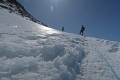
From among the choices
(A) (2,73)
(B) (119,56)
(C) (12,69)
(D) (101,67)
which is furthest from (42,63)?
(B) (119,56)

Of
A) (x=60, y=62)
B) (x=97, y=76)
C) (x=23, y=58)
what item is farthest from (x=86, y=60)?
(x=23, y=58)

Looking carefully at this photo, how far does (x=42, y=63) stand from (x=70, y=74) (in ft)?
2.70

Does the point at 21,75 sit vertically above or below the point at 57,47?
below

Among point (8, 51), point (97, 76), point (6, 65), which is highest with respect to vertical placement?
point (8, 51)

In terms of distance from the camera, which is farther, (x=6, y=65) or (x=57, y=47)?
(x=57, y=47)

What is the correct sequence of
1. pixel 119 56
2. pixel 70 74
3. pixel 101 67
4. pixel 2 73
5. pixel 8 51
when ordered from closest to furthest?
1. pixel 2 73
2. pixel 70 74
3. pixel 8 51
4. pixel 101 67
5. pixel 119 56

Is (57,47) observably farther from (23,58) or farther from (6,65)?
(6,65)

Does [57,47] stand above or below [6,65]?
above

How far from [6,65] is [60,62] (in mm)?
1422

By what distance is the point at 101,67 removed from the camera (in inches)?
124

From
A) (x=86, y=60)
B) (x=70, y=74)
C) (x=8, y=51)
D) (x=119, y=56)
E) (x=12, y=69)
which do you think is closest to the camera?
(x=12, y=69)

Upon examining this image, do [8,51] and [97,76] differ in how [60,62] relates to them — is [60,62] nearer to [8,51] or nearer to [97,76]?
[97,76]

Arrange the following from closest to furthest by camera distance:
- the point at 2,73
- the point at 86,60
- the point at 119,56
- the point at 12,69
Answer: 1. the point at 2,73
2. the point at 12,69
3. the point at 86,60
4. the point at 119,56

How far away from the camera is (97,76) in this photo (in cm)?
271
